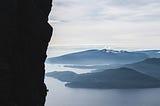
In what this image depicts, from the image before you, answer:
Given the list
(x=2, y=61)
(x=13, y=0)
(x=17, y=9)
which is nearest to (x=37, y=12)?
(x=17, y=9)

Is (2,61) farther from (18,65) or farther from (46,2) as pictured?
(46,2)

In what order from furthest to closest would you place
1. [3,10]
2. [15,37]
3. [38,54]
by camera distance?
1. [38,54]
2. [15,37]
3. [3,10]

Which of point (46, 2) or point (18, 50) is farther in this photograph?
point (46, 2)

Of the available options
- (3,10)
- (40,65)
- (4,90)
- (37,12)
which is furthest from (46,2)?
(4,90)

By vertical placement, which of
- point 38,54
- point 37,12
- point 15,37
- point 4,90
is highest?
point 37,12

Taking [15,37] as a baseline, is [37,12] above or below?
above

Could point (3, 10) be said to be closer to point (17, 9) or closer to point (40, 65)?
point (17, 9)

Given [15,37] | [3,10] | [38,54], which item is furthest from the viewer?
[38,54]
